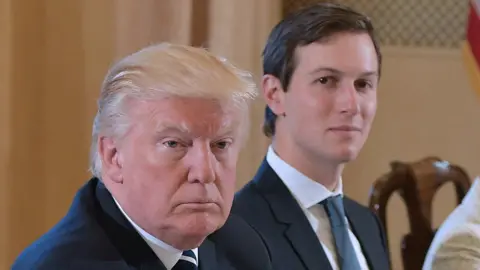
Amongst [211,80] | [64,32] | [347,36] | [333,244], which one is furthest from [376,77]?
[64,32]

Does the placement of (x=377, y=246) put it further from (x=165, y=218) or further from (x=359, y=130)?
(x=165, y=218)

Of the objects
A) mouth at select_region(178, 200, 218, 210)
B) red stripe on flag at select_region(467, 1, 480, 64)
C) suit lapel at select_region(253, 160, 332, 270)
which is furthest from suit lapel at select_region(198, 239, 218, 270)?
red stripe on flag at select_region(467, 1, 480, 64)

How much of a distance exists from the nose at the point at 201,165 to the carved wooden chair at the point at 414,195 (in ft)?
2.74

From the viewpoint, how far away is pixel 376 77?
3.65 feet

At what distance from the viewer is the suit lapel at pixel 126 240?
78 centimetres

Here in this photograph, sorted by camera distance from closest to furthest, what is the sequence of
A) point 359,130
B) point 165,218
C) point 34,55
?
point 165,218, point 359,130, point 34,55

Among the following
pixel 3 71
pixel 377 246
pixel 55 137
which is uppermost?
pixel 3 71

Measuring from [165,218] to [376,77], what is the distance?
1.63ft

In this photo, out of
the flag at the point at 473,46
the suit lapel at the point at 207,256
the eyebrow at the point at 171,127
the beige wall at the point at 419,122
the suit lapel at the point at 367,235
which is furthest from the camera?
the beige wall at the point at 419,122

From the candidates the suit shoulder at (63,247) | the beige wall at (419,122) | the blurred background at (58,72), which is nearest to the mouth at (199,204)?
the suit shoulder at (63,247)

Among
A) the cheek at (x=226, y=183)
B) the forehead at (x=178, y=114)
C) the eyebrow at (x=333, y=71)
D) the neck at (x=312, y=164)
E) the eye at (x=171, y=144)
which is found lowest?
the neck at (x=312, y=164)

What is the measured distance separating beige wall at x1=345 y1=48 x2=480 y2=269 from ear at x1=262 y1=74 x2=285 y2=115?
1344 millimetres

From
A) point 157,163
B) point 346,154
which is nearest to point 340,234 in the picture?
point 346,154

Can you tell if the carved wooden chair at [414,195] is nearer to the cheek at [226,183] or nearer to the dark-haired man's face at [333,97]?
the dark-haired man's face at [333,97]
